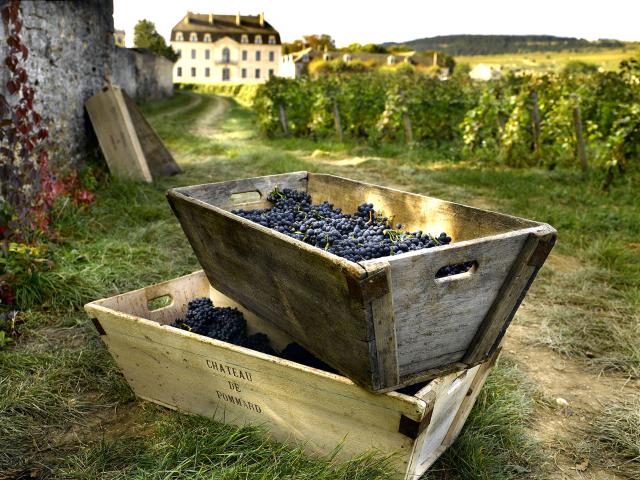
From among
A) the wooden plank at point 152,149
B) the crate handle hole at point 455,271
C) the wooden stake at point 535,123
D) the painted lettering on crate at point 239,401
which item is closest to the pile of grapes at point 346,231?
the crate handle hole at point 455,271

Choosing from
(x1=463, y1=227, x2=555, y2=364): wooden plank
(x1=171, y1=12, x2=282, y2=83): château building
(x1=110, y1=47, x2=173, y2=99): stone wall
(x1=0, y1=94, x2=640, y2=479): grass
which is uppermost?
(x1=171, y1=12, x2=282, y2=83): château building

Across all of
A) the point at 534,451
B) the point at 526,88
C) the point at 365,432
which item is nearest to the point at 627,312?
the point at 534,451

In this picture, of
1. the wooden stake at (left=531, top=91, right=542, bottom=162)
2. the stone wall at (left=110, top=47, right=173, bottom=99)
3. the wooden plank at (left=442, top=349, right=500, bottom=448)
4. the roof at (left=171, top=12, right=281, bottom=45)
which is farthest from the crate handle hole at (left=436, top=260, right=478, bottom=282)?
the roof at (left=171, top=12, right=281, bottom=45)

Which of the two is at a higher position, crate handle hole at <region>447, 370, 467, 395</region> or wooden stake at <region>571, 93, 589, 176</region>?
wooden stake at <region>571, 93, 589, 176</region>

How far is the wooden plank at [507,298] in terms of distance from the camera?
1.94m

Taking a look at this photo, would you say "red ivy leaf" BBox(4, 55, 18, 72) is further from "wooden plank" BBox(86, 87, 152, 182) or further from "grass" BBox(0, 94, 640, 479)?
"wooden plank" BBox(86, 87, 152, 182)

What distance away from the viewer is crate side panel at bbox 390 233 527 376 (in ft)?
5.91

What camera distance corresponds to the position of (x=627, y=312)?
3.87m

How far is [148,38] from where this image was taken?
1404 inches

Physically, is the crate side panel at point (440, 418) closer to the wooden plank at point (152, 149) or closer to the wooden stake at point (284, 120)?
the wooden plank at point (152, 149)

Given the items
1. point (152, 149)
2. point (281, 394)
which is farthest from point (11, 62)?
point (281, 394)

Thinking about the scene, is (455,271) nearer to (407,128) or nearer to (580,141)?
(580,141)

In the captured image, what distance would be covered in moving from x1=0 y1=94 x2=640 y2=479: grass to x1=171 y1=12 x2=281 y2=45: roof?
203 ft

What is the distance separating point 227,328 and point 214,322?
0.47ft
